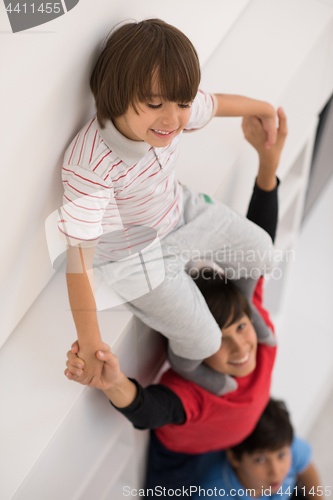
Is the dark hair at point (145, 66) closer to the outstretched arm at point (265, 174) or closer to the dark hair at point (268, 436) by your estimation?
the outstretched arm at point (265, 174)

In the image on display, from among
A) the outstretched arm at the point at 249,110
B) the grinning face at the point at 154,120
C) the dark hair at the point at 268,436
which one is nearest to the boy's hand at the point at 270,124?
the outstretched arm at the point at 249,110

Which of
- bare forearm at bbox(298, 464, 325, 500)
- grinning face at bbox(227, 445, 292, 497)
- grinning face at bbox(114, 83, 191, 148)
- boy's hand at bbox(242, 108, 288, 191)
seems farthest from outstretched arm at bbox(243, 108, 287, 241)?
bare forearm at bbox(298, 464, 325, 500)

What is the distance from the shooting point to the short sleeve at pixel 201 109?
0.56 metres

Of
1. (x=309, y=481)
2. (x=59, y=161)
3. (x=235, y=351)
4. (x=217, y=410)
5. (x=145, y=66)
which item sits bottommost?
(x=309, y=481)

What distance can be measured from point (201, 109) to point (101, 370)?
320mm

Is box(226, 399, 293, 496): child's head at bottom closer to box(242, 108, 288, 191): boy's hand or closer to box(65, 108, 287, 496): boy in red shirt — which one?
box(65, 108, 287, 496): boy in red shirt

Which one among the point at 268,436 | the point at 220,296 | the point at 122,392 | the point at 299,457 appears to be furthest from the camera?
the point at 299,457

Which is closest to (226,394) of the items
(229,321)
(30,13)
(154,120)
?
(229,321)

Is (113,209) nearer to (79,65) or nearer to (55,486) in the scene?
(79,65)

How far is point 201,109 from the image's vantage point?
567mm

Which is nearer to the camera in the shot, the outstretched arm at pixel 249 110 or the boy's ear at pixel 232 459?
the outstretched arm at pixel 249 110

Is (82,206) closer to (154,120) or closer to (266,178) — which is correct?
(154,120)

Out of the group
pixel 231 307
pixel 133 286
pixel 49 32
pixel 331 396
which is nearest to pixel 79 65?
pixel 49 32

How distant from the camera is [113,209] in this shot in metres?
0.52
